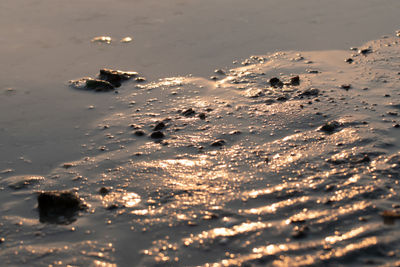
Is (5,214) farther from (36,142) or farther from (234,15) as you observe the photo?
(234,15)

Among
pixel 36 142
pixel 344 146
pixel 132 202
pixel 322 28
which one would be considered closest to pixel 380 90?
pixel 344 146

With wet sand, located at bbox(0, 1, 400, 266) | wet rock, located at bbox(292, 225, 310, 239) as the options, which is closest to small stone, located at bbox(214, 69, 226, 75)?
wet sand, located at bbox(0, 1, 400, 266)

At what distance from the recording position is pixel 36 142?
14.2 feet

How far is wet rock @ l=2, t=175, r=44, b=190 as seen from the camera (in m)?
3.70

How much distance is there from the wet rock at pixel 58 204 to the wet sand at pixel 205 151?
0.15ft

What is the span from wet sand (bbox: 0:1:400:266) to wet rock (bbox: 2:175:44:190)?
11 mm

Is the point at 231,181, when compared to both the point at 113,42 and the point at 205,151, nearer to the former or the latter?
the point at 205,151

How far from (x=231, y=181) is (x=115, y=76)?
2379 mm

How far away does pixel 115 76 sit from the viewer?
5406 mm

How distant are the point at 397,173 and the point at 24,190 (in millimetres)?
2691

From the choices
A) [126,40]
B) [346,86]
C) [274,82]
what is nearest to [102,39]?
[126,40]

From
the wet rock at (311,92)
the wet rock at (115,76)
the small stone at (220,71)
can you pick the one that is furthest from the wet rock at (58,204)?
the small stone at (220,71)

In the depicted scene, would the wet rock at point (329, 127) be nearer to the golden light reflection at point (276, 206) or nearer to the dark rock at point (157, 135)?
the golden light reflection at point (276, 206)

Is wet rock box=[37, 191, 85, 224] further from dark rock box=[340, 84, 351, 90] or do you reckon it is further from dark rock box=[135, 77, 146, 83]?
dark rock box=[340, 84, 351, 90]
